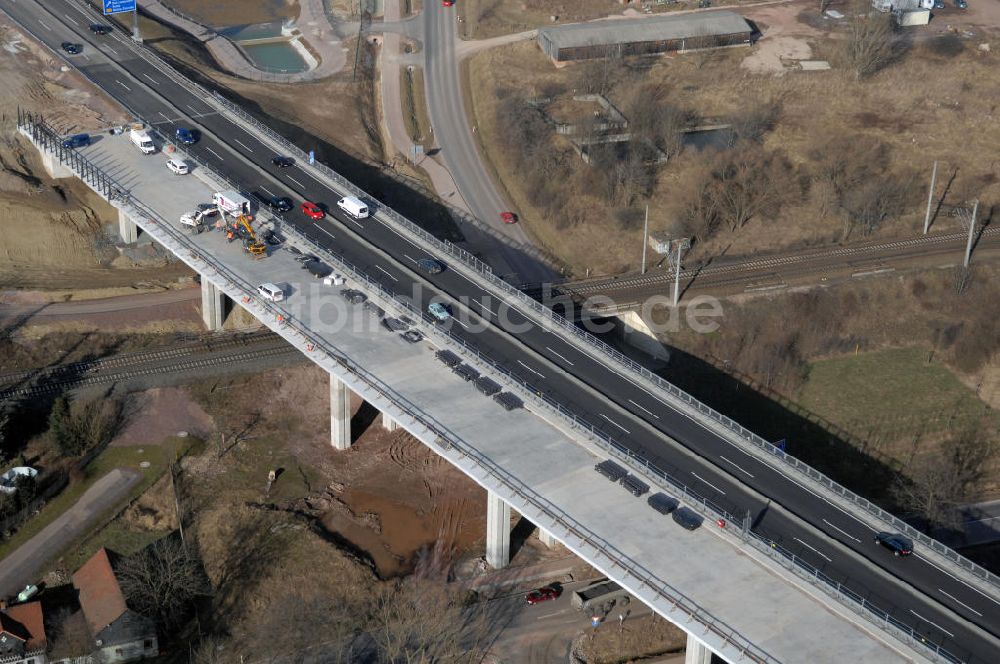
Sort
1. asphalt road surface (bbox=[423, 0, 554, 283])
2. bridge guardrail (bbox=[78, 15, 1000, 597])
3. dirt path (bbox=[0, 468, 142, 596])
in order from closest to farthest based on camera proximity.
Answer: bridge guardrail (bbox=[78, 15, 1000, 597]) → dirt path (bbox=[0, 468, 142, 596]) → asphalt road surface (bbox=[423, 0, 554, 283])

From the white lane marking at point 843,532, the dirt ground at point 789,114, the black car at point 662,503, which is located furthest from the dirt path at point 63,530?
the white lane marking at point 843,532

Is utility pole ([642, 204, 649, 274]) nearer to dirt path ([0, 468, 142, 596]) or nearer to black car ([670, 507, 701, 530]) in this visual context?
black car ([670, 507, 701, 530])

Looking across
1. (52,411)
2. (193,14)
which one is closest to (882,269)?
(52,411)

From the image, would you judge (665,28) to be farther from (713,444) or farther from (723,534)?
(723,534)

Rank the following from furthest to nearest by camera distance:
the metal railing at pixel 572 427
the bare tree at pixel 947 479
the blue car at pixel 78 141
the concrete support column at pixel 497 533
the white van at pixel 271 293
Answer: the blue car at pixel 78 141, the white van at pixel 271 293, the bare tree at pixel 947 479, the concrete support column at pixel 497 533, the metal railing at pixel 572 427

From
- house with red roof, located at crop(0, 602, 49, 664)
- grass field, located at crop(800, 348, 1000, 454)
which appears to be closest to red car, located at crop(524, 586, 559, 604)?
house with red roof, located at crop(0, 602, 49, 664)

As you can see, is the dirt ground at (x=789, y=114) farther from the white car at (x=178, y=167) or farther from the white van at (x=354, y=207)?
the white car at (x=178, y=167)
